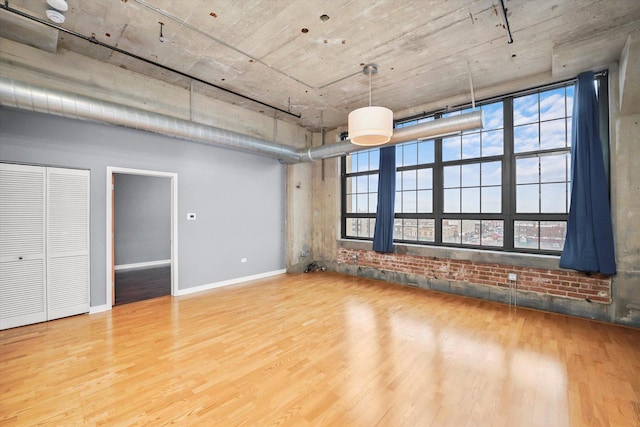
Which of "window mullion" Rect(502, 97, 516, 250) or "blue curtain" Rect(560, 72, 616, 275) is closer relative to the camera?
"blue curtain" Rect(560, 72, 616, 275)

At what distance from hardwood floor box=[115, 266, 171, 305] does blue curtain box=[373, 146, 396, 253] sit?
4211mm

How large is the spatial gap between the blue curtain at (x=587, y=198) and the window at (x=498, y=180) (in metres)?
0.28

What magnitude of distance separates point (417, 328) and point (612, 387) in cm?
169

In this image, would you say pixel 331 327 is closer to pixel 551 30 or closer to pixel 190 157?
pixel 190 157

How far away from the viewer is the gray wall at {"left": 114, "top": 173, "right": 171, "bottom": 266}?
7.31 meters

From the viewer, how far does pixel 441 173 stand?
5.25m

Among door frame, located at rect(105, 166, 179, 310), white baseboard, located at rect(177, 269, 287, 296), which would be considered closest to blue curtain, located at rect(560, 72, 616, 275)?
white baseboard, located at rect(177, 269, 287, 296)

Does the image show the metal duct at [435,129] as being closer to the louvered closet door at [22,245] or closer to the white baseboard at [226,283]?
the white baseboard at [226,283]

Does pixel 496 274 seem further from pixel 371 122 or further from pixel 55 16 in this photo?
pixel 55 16

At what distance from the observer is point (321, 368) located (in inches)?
101

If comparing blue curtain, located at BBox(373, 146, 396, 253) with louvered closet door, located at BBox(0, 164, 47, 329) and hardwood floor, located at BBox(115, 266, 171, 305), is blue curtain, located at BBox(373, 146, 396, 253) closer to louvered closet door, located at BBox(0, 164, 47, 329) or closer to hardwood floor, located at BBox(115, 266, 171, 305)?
hardwood floor, located at BBox(115, 266, 171, 305)

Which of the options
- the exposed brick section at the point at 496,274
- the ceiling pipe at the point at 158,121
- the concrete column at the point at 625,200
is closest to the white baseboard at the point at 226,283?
the exposed brick section at the point at 496,274

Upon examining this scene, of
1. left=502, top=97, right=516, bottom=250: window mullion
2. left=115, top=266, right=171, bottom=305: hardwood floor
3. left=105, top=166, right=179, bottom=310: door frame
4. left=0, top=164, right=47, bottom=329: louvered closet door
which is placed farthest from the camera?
left=115, top=266, right=171, bottom=305: hardwood floor

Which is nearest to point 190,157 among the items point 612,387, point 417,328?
point 417,328
